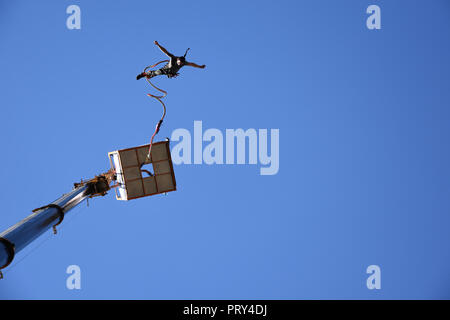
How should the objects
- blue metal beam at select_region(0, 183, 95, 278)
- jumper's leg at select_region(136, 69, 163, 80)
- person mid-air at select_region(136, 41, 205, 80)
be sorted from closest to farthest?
blue metal beam at select_region(0, 183, 95, 278) → person mid-air at select_region(136, 41, 205, 80) → jumper's leg at select_region(136, 69, 163, 80)

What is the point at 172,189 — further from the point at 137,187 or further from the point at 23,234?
the point at 23,234

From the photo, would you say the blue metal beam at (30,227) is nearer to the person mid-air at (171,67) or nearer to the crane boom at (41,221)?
the crane boom at (41,221)

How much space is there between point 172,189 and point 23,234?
6.30 meters

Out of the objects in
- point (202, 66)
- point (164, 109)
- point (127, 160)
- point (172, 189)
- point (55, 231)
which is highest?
point (202, 66)

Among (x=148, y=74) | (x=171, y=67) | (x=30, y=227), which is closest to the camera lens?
(x=30, y=227)

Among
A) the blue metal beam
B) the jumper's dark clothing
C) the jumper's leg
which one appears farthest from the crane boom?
the jumper's dark clothing

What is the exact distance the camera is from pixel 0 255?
234 inches

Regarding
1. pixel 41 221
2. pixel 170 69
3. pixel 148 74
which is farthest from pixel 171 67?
pixel 41 221

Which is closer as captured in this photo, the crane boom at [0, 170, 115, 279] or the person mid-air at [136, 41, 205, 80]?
the crane boom at [0, 170, 115, 279]

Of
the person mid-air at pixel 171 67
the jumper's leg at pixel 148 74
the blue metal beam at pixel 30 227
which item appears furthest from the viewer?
the jumper's leg at pixel 148 74

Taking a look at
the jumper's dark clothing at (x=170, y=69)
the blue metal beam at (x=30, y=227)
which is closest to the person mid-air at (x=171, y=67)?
the jumper's dark clothing at (x=170, y=69)

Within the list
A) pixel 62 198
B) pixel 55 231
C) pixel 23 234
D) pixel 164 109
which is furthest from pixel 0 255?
pixel 164 109

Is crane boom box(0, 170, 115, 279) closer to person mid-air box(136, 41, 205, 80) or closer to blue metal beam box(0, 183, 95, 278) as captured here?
blue metal beam box(0, 183, 95, 278)

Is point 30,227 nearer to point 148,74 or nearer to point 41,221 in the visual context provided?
point 41,221
